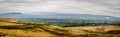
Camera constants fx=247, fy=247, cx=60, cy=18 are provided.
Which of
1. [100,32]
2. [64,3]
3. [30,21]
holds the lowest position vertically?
[100,32]

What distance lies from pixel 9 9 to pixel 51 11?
728 millimetres

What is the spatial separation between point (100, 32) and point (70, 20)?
59 cm

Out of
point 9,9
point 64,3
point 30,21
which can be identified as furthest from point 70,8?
point 9,9

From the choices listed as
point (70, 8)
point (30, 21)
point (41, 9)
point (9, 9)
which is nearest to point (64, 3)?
point (70, 8)

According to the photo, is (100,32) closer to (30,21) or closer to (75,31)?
(75,31)

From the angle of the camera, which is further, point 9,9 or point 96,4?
point 96,4

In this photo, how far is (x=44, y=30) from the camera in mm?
4273

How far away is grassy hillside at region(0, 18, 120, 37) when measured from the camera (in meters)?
4.13

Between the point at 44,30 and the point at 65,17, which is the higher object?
the point at 65,17

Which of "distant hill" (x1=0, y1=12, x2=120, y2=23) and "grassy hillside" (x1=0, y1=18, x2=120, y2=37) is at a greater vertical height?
"distant hill" (x1=0, y1=12, x2=120, y2=23)

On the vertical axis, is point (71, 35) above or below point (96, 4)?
below

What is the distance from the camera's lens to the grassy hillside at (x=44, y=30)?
13.5 feet

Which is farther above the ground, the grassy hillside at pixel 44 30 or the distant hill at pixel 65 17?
the distant hill at pixel 65 17

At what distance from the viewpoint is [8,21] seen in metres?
4.21
